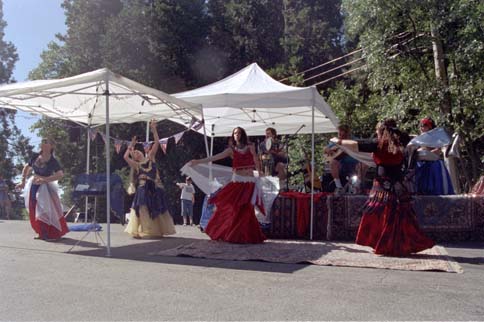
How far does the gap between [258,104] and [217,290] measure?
5159 millimetres

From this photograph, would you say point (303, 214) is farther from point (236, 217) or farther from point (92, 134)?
point (92, 134)

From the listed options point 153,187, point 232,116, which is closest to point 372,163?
point 153,187

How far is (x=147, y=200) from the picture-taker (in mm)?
9961

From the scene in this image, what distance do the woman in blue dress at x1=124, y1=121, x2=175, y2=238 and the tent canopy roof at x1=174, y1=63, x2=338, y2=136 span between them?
1449 millimetres

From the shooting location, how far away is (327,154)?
10.3m

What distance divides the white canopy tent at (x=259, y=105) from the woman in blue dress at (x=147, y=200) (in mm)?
1468

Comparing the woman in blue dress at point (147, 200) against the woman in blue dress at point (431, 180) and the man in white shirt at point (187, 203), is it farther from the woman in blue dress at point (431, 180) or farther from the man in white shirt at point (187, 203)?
the man in white shirt at point (187, 203)

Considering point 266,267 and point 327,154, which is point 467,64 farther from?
point 266,267

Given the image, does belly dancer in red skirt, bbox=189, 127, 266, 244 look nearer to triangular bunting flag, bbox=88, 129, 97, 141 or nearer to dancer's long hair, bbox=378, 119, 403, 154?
dancer's long hair, bbox=378, 119, 403, 154

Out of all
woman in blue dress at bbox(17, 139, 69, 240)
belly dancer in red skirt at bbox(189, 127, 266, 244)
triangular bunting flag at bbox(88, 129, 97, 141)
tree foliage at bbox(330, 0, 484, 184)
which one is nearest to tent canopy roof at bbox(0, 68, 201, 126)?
triangular bunting flag at bbox(88, 129, 97, 141)

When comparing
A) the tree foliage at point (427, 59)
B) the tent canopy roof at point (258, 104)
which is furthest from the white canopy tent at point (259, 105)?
the tree foliage at point (427, 59)

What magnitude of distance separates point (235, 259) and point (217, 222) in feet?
6.08

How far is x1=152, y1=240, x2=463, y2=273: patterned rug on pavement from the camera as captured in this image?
6723 mm

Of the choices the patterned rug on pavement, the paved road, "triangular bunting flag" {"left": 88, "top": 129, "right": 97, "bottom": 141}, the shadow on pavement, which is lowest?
the paved road
